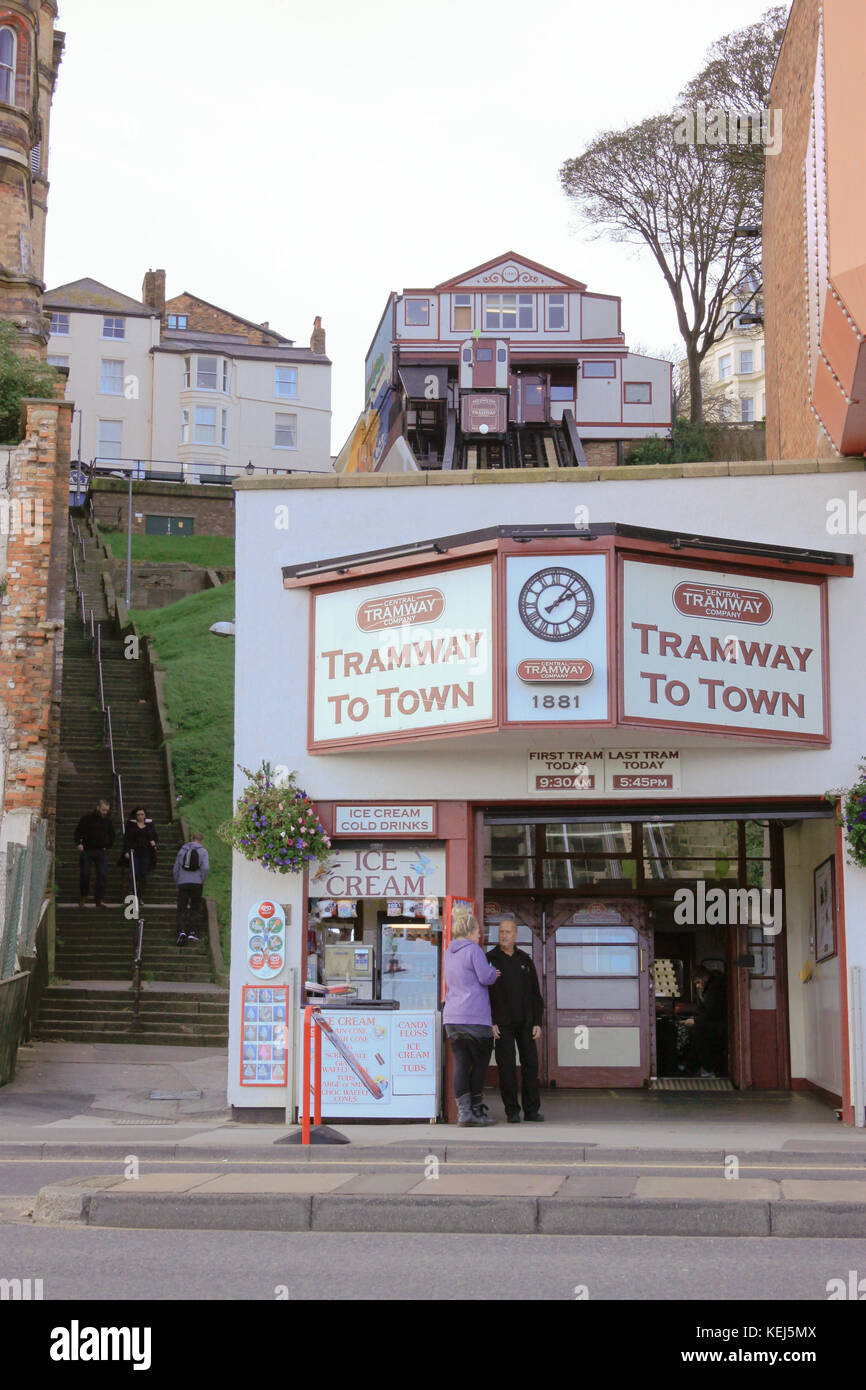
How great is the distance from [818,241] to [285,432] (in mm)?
59964

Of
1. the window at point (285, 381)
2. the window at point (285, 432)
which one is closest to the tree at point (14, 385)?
the window at point (285, 432)

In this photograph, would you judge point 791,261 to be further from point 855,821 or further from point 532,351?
point 532,351

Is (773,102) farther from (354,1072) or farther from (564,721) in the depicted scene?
(354,1072)

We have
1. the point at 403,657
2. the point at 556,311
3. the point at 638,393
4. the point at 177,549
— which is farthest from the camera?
the point at 556,311

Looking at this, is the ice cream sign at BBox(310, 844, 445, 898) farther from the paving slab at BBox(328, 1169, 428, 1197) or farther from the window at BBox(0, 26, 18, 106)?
the window at BBox(0, 26, 18, 106)

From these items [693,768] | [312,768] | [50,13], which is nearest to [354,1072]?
[312,768]

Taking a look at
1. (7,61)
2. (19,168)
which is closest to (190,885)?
(19,168)

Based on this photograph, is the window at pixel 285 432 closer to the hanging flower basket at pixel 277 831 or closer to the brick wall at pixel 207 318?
the brick wall at pixel 207 318

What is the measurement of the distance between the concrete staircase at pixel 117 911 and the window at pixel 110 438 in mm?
34234

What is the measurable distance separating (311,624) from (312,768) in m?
1.38

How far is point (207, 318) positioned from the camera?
8094 cm

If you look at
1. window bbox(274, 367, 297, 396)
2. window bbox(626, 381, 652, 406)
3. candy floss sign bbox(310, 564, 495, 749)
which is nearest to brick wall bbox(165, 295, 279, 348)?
window bbox(274, 367, 297, 396)

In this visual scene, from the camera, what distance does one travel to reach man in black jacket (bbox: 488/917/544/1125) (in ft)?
45.9

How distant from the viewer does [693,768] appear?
1452 cm
